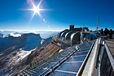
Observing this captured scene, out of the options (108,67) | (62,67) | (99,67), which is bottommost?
(62,67)

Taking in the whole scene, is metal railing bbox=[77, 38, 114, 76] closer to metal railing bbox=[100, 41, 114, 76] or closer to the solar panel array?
metal railing bbox=[100, 41, 114, 76]

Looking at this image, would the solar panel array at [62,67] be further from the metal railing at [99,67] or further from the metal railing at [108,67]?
the metal railing at [108,67]

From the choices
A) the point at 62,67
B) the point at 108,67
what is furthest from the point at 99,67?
the point at 62,67

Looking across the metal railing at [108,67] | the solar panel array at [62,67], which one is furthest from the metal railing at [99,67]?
the solar panel array at [62,67]

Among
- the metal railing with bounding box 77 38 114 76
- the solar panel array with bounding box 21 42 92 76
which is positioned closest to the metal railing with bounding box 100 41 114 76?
the metal railing with bounding box 77 38 114 76

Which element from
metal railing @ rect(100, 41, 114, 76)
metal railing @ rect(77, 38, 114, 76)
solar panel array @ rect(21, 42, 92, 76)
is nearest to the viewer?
metal railing @ rect(100, 41, 114, 76)

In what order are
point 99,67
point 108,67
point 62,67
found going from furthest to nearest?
point 62,67, point 99,67, point 108,67

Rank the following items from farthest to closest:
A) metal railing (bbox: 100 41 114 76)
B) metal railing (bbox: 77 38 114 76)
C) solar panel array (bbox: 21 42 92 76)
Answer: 1. solar panel array (bbox: 21 42 92 76)
2. metal railing (bbox: 77 38 114 76)
3. metal railing (bbox: 100 41 114 76)

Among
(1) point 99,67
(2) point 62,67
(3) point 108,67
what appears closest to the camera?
(3) point 108,67

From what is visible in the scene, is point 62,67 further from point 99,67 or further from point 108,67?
point 108,67

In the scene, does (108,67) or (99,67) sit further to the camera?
(99,67)

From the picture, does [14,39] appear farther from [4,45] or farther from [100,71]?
[100,71]

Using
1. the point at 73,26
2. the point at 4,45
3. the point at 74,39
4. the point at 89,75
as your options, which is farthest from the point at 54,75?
the point at 4,45
